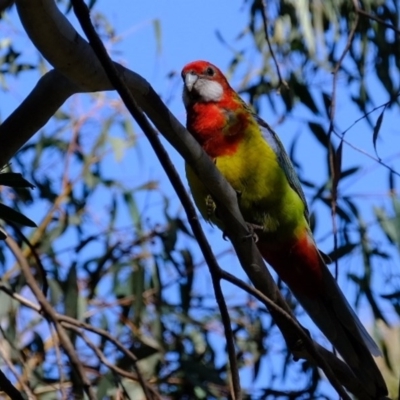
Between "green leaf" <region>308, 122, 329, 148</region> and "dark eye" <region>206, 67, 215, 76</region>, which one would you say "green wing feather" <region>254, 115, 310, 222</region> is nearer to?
"dark eye" <region>206, 67, 215, 76</region>

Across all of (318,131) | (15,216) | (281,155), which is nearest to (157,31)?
(318,131)

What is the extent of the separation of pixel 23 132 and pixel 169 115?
30cm

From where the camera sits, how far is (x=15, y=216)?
1762 millimetres

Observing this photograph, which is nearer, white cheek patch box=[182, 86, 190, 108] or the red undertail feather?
the red undertail feather

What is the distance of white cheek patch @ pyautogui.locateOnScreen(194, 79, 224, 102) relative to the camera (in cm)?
286

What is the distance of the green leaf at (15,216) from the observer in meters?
1.75

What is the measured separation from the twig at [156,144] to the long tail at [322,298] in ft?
2.64

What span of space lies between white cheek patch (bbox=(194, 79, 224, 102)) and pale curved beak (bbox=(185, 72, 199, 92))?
0.01 metres

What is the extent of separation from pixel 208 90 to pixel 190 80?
0.12 meters

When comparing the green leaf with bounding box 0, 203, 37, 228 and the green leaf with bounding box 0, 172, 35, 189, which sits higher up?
the green leaf with bounding box 0, 172, 35, 189

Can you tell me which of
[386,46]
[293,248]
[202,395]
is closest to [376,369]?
[293,248]

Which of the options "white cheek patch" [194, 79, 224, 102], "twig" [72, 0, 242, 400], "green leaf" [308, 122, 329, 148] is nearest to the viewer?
"twig" [72, 0, 242, 400]

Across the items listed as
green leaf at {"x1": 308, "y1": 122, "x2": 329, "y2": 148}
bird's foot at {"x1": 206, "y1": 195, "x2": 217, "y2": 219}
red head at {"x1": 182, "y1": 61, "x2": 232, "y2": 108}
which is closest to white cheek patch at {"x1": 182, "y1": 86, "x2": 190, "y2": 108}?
red head at {"x1": 182, "y1": 61, "x2": 232, "y2": 108}

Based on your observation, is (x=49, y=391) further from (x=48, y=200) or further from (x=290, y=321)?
(x=290, y=321)
